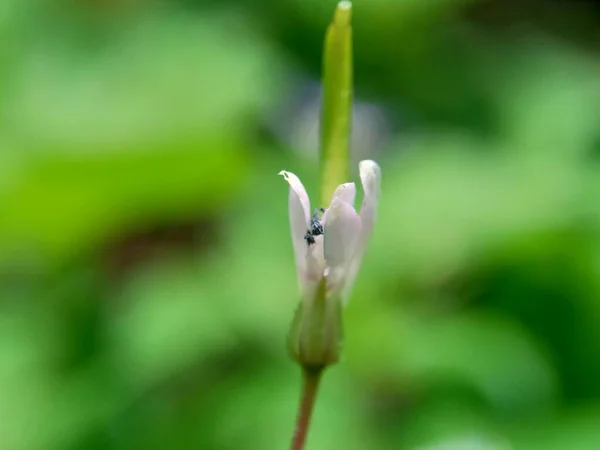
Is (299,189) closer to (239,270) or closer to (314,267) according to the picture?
(314,267)

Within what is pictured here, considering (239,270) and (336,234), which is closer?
(336,234)

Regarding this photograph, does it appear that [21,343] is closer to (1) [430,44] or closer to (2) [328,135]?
(2) [328,135]

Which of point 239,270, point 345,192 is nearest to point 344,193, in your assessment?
point 345,192

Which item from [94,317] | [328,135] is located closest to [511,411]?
[94,317]

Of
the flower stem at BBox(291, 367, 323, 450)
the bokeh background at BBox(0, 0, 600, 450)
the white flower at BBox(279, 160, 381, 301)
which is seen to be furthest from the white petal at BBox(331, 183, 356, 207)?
the bokeh background at BBox(0, 0, 600, 450)

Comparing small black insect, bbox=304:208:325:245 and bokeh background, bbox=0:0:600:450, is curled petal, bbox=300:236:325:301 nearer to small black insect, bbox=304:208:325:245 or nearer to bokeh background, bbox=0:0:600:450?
small black insect, bbox=304:208:325:245

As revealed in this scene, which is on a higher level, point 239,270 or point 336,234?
point 239,270

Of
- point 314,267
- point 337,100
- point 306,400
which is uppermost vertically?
point 337,100
